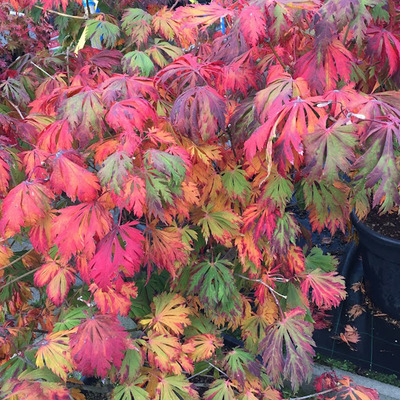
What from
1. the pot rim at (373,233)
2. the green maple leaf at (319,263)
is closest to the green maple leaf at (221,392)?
the green maple leaf at (319,263)

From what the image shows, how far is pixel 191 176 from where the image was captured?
1.41 metres

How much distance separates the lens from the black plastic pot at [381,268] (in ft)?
7.50

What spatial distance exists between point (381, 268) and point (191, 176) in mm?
1538

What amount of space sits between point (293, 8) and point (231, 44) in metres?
0.23

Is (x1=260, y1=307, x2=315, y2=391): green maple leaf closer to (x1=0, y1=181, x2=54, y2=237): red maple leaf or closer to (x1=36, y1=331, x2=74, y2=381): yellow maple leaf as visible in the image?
(x1=36, y1=331, x2=74, y2=381): yellow maple leaf

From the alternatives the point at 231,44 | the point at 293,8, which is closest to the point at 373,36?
the point at 293,8

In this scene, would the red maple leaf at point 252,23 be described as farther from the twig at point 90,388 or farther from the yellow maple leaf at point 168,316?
the twig at point 90,388

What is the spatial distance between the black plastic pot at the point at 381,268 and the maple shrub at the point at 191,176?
2.19ft

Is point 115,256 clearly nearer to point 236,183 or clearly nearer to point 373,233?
point 236,183

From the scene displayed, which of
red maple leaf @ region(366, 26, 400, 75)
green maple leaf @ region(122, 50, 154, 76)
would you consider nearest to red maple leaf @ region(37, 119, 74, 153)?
green maple leaf @ region(122, 50, 154, 76)

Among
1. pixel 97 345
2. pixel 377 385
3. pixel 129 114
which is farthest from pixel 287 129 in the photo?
pixel 377 385

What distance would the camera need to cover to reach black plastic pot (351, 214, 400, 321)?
2287mm

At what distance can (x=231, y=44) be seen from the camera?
4.35 feet

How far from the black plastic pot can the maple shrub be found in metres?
0.67
